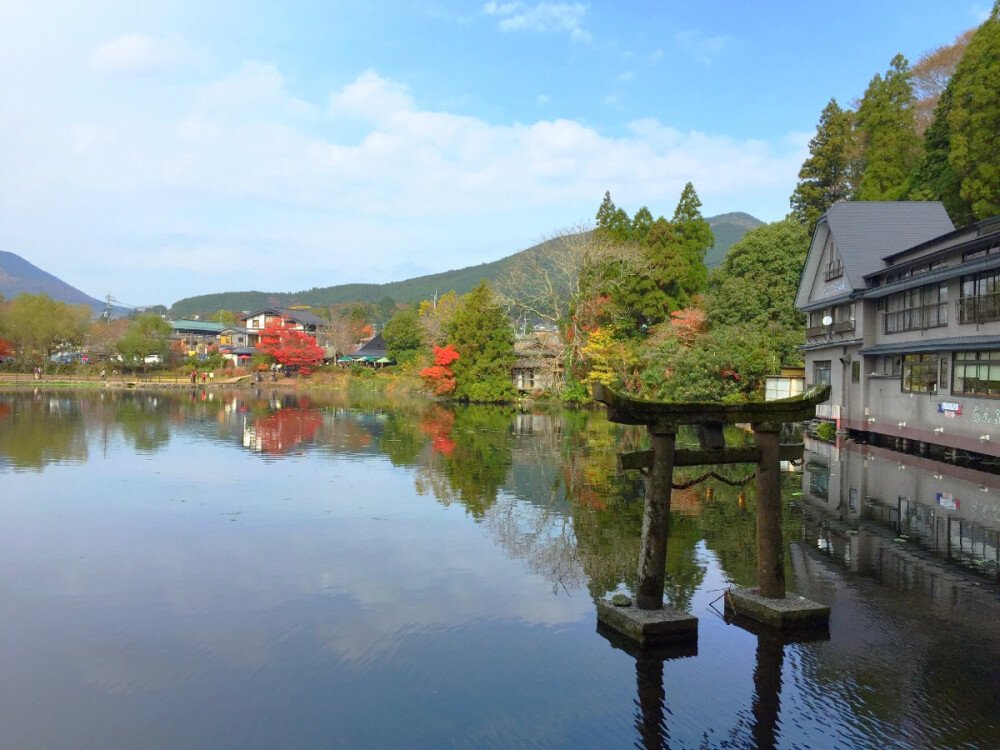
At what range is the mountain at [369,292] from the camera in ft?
450

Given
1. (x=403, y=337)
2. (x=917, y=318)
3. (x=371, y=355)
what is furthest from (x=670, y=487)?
(x=371, y=355)

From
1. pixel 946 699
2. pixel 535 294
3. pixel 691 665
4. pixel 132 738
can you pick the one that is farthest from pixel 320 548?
pixel 535 294

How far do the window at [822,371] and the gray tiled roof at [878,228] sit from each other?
402 cm

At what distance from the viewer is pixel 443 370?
44906mm

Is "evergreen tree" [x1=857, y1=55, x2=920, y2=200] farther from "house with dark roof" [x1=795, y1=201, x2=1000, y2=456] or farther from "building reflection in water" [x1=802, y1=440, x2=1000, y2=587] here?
"building reflection in water" [x1=802, y1=440, x2=1000, y2=587]

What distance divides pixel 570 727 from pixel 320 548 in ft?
19.3

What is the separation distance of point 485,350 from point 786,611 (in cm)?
3708

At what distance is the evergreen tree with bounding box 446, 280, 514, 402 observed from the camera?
43.5 meters

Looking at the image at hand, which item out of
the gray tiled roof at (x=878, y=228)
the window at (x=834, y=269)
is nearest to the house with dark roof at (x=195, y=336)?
the window at (x=834, y=269)

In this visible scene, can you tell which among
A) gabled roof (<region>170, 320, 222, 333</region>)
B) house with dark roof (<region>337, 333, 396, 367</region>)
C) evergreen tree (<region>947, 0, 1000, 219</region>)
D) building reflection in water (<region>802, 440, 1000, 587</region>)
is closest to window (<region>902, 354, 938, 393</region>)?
building reflection in water (<region>802, 440, 1000, 587</region>)

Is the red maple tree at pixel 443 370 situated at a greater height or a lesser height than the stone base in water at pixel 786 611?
greater

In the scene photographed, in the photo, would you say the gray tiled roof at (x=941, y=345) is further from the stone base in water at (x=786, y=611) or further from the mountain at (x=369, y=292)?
the mountain at (x=369, y=292)

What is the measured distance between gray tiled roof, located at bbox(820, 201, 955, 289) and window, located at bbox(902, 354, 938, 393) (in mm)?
4356

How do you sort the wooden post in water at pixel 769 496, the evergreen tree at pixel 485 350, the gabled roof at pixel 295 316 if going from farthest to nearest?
the gabled roof at pixel 295 316 < the evergreen tree at pixel 485 350 < the wooden post in water at pixel 769 496
